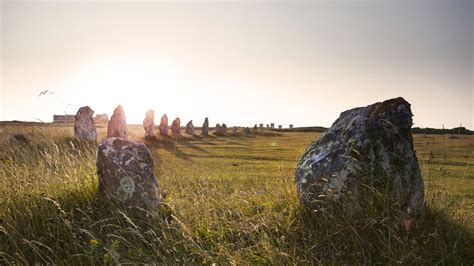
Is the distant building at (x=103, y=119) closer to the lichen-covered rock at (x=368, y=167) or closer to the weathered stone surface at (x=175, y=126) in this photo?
the weathered stone surface at (x=175, y=126)

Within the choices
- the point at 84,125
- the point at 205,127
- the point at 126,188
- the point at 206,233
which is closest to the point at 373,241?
the point at 206,233

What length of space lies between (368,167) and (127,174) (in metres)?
4.28

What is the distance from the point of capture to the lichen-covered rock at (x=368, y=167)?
6246 millimetres

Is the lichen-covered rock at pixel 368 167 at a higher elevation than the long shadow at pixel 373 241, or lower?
higher

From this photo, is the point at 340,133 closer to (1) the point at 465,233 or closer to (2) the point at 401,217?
(2) the point at 401,217

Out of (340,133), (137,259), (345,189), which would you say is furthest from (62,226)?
(340,133)

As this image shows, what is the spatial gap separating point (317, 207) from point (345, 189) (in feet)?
1.80

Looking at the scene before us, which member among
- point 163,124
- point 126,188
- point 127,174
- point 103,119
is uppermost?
point 103,119

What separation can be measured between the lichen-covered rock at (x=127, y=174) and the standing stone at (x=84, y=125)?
1823 cm

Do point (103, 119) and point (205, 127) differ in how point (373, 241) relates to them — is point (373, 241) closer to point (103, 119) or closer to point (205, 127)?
point (205, 127)

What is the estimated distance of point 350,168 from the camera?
21.1ft

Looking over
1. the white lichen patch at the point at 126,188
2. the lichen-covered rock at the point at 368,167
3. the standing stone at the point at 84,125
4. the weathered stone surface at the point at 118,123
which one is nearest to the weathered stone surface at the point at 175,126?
the weathered stone surface at the point at 118,123

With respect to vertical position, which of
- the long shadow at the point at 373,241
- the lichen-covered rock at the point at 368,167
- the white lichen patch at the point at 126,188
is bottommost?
the long shadow at the point at 373,241

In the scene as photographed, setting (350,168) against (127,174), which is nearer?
(350,168)
